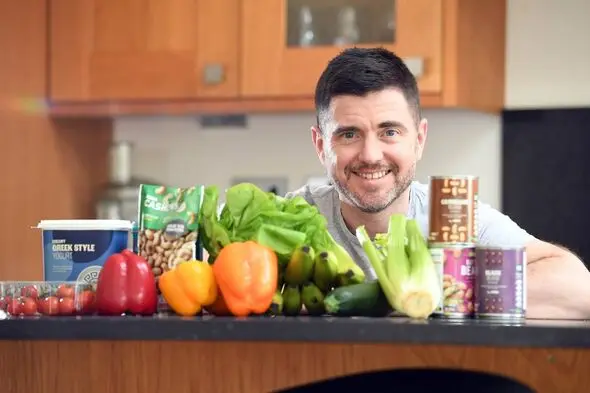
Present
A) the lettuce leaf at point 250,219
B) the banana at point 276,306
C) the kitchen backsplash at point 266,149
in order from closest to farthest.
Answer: the banana at point 276,306 → the lettuce leaf at point 250,219 → the kitchen backsplash at point 266,149

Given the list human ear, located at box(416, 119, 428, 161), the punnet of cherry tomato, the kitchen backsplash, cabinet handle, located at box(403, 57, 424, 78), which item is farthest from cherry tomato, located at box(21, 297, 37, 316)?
the kitchen backsplash

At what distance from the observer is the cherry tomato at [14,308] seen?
5.82ft

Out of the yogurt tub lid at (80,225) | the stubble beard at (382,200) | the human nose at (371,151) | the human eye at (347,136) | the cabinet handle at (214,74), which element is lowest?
the yogurt tub lid at (80,225)

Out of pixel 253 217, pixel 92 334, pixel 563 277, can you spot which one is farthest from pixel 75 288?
pixel 563 277

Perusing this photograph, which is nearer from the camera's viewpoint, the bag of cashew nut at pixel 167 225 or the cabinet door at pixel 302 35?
the bag of cashew nut at pixel 167 225

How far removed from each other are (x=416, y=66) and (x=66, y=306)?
1.80 metres

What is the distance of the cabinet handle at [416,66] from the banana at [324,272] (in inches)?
64.2

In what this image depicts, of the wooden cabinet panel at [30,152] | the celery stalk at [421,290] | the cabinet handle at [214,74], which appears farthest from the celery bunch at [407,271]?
the wooden cabinet panel at [30,152]

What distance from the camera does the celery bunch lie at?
5.57 feet

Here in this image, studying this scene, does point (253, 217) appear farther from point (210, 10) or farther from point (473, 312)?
point (210, 10)

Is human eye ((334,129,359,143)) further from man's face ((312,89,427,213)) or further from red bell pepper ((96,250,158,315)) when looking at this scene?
red bell pepper ((96,250,158,315))

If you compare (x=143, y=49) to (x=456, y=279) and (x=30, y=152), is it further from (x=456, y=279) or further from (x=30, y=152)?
(x=456, y=279)

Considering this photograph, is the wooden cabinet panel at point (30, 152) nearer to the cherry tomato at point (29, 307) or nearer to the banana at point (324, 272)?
the cherry tomato at point (29, 307)

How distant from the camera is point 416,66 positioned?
3361mm
